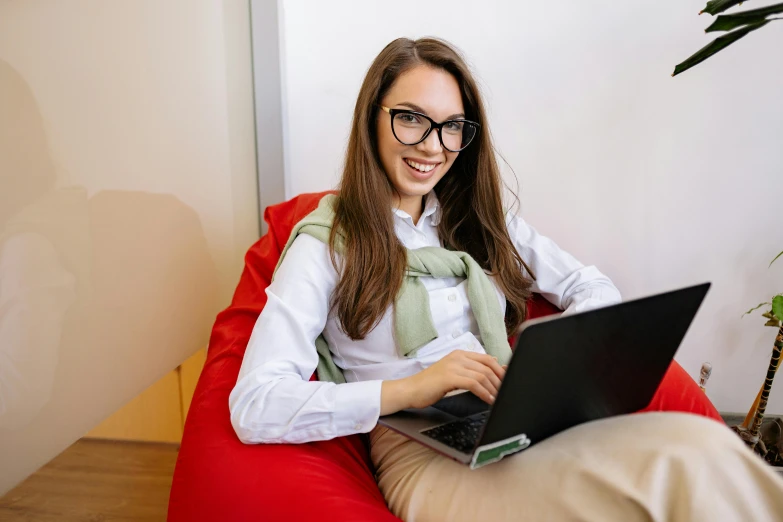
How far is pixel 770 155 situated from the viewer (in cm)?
180

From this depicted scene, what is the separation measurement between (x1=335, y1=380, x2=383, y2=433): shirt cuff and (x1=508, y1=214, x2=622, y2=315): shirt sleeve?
72cm

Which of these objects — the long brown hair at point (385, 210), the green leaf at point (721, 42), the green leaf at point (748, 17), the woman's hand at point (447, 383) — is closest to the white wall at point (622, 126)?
the long brown hair at point (385, 210)

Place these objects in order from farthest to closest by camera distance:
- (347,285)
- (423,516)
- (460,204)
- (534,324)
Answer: (460,204), (347,285), (423,516), (534,324)

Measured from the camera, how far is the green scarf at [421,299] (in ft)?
4.17

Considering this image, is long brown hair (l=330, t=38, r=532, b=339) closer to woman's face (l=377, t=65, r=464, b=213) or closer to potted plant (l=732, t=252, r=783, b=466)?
woman's face (l=377, t=65, r=464, b=213)

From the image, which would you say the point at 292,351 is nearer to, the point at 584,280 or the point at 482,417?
the point at 482,417

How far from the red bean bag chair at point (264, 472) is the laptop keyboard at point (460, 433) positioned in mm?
159

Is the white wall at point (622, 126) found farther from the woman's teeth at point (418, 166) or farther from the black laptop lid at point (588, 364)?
the black laptop lid at point (588, 364)

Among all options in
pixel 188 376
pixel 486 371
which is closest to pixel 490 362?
pixel 486 371

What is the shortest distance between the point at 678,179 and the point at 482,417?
1203 mm

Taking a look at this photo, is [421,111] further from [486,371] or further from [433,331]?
[486,371]

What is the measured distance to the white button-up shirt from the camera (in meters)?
1.06

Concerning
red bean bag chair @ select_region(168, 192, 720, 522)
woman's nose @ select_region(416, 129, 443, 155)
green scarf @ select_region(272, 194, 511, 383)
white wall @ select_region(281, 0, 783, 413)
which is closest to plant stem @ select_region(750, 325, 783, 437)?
white wall @ select_region(281, 0, 783, 413)

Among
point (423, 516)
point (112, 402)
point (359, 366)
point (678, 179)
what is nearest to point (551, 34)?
point (678, 179)
